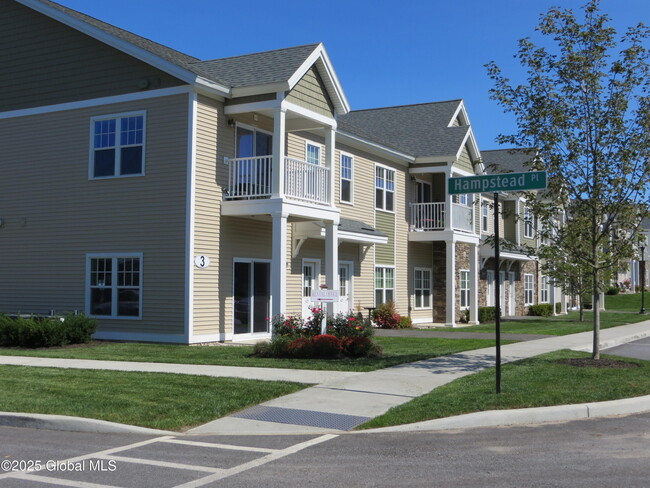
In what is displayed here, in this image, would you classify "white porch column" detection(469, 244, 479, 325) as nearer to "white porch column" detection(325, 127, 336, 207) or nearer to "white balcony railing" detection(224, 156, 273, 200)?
"white porch column" detection(325, 127, 336, 207)

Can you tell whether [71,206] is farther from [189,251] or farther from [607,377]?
[607,377]

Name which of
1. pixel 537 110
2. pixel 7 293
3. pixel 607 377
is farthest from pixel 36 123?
pixel 607 377

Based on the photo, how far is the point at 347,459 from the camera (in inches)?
278

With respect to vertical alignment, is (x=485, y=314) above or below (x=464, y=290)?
below

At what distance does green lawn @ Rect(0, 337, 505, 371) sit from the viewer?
1337 centimetres

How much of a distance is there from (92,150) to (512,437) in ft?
46.9

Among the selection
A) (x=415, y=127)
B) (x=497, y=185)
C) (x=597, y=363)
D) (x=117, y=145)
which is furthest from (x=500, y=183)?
(x=415, y=127)

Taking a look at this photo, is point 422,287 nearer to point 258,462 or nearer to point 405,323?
point 405,323

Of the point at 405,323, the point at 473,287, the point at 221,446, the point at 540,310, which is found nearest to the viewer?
the point at 221,446

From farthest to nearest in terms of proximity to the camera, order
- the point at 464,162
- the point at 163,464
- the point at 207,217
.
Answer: the point at 464,162 → the point at 207,217 → the point at 163,464

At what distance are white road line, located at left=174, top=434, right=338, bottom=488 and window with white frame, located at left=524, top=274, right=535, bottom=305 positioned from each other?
33.1 metres

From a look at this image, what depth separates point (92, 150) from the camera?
18.8 metres

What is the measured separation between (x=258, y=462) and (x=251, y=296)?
41.0 feet

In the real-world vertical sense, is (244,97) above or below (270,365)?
above
